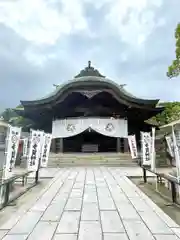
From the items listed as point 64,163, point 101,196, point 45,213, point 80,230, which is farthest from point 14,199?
point 64,163

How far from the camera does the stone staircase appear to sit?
14.1 meters

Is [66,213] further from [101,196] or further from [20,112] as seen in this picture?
[20,112]

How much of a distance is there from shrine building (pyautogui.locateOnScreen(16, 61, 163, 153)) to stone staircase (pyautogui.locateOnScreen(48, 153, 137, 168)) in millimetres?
1194

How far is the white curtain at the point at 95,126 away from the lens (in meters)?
15.5

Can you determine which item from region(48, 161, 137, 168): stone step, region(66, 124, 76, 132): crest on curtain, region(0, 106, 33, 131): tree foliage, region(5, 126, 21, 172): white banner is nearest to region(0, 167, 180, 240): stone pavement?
region(5, 126, 21, 172): white banner

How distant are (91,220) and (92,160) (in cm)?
1065

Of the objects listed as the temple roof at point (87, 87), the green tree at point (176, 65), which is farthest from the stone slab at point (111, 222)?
the temple roof at point (87, 87)

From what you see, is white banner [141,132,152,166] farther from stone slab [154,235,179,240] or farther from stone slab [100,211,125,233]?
stone slab [154,235,179,240]

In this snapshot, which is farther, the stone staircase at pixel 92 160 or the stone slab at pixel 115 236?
the stone staircase at pixel 92 160

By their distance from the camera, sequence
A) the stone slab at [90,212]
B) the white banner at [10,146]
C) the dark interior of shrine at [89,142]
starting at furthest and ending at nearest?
the dark interior of shrine at [89,142] → the white banner at [10,146] → the stone slab at [90,212]

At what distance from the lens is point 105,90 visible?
1572 cm

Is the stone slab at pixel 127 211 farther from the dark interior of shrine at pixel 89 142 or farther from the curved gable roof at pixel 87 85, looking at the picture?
the dark interior of shrine at pixel 89 142

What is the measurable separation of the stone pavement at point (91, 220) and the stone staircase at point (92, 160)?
26.9 feet

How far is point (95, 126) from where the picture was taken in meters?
15.5
